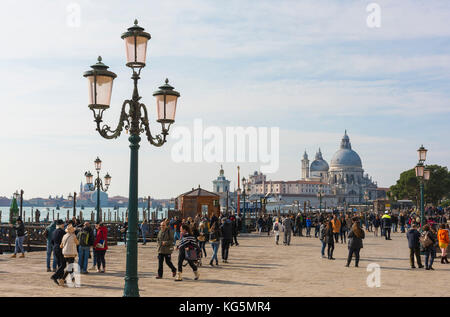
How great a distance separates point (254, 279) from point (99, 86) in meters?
7.18

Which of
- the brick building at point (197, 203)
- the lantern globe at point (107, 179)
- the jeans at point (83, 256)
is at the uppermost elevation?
the lantern globe at point (107, 179)

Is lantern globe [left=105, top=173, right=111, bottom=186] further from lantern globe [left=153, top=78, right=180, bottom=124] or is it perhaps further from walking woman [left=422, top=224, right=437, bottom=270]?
lantern globe [left=153, top=78, right=180, bottom=124]

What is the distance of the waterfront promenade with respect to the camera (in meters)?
11.9

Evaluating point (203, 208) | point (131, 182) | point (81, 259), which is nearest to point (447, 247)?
point (81, 259)

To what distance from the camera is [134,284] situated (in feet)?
31.6

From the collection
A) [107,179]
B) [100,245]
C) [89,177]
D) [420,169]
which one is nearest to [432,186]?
[420,169]

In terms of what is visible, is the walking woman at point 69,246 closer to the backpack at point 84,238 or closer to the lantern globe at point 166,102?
the backpack at point 84,238

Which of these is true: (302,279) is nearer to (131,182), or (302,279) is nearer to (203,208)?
(131,182)

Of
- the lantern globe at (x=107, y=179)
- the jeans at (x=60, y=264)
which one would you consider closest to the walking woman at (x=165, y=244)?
the jeans at (x=60, y=264)

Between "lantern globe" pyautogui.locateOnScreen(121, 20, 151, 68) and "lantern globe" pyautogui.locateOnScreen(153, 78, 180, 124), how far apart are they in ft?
3.35

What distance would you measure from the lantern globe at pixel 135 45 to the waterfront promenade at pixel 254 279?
4.96m

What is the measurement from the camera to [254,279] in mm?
14172

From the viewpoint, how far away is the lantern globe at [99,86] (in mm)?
9250
